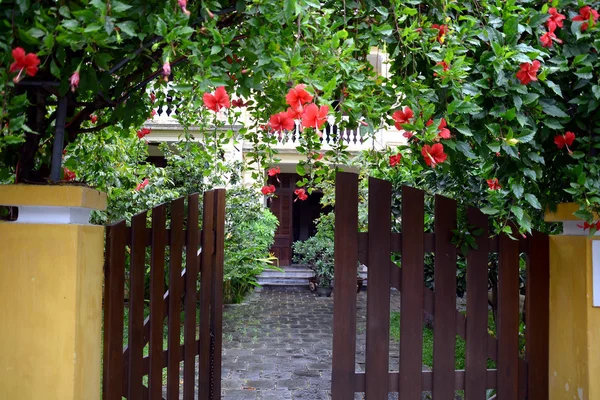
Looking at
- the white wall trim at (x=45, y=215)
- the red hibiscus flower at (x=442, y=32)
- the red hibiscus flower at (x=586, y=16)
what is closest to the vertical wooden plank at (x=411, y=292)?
the red hibiscus flower at (x=442, y=32)

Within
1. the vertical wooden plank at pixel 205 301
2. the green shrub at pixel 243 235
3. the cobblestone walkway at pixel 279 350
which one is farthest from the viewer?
the green shrub at pixel 243 235

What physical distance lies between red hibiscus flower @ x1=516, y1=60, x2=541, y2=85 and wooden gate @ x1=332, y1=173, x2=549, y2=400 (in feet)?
2.56

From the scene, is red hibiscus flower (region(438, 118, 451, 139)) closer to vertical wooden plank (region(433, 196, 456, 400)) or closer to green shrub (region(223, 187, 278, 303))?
vertical wooden plank (region(433, 196, 456, 400))

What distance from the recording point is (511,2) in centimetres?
214

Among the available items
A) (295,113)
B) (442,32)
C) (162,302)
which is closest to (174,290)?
(162,302)

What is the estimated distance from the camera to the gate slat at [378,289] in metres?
2.66

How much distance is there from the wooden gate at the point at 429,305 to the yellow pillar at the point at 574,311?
0.22 ft

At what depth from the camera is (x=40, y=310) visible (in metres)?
2.08

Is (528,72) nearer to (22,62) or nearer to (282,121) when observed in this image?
(282,121)

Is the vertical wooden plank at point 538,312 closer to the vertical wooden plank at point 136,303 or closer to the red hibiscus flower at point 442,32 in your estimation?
the red hibiscus flower at point 442,32

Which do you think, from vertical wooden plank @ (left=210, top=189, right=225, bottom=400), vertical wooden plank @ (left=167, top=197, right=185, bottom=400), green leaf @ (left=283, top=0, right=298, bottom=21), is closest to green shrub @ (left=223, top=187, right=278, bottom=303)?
vertical wooden plank @ (left=210, top=189, right=225, bottom=400)

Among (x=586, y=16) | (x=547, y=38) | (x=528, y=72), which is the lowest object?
(x=528, y=72)

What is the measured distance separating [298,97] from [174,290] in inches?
72.5

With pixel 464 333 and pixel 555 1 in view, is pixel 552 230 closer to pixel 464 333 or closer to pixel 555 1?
pixel 464 333
